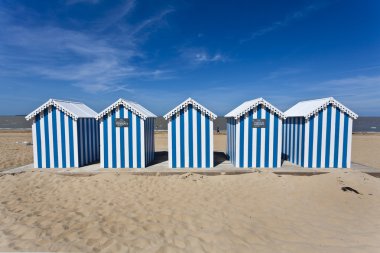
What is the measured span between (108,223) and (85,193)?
2668 millimetres

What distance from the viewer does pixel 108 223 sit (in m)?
5.42

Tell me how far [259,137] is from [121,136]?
655cm

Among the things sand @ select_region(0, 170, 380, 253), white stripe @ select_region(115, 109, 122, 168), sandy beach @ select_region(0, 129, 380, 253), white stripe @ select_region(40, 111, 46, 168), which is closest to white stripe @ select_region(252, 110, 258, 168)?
sand @ select_region(0, 170, 380, 253)

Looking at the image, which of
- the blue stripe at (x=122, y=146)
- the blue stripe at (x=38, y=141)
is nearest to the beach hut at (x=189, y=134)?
the blue stripe at (x=122, y=146)

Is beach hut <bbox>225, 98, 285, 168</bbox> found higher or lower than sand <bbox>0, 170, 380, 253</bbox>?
higher

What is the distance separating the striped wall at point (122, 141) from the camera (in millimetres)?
10164

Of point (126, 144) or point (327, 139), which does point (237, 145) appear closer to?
point (327, 139)

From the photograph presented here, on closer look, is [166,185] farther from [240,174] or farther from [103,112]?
[103,112]

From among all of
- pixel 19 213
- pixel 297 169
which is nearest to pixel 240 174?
pixel 297 169

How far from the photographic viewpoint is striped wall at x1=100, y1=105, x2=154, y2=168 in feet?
33.3

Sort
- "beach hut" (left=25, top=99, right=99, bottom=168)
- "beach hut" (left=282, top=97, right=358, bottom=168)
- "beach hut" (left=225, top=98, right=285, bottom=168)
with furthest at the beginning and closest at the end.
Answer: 1. "beach hut" (left=25, top=99, right=99, bottom=168)
2. "beach hut" (left=225, top=98, right=285, bottom=168)
3. "beach hut" (left=282, top=97, right=358, bottom=168)

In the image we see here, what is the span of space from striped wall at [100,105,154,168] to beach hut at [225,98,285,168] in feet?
15.1

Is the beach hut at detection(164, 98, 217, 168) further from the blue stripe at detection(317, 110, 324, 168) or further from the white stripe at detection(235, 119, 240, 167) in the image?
the blue stripe at detection(317, 110, 324, 168)

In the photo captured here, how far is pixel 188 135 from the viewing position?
10195 mm
